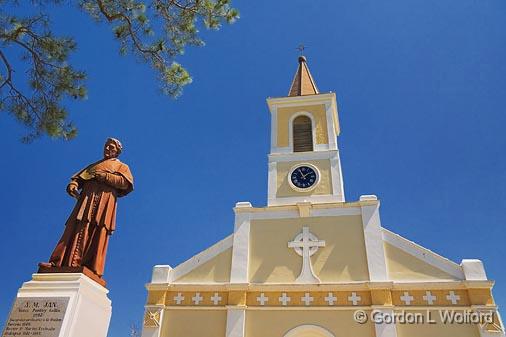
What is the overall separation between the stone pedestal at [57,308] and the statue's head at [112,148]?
1909mm

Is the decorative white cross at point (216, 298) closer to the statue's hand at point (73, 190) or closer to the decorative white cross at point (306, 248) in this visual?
the decorative white cross at point (306, 248)

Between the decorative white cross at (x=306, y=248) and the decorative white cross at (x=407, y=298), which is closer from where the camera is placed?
the decorative white cross at (x=407, y=298)

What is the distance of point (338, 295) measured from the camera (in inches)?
443

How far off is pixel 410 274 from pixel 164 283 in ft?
26.1

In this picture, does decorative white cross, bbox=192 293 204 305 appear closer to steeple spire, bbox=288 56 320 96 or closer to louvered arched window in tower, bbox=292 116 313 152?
louvered arched window in tower, bbox=292 116 313 152

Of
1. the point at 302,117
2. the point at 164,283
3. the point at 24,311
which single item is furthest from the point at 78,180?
the point at 302,117

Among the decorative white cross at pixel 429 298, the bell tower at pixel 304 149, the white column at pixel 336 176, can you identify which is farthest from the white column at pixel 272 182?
the decorative white cross at pixel 429 298

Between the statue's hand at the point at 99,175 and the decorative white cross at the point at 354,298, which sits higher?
the decorative white cross at the point at 354,298

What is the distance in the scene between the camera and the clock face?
47.5 feet

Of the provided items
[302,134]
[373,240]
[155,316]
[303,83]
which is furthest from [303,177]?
[155,316]

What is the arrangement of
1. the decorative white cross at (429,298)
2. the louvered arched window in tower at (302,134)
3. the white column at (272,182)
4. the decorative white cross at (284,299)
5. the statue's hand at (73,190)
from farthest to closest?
1. the louvered arched window in tower at (302,134)
2. the white column at (272,182)
3. the decorative white cross at (284,299)
4. the decorative white cross at (429,298)
5. the statue's hand at (73,190)

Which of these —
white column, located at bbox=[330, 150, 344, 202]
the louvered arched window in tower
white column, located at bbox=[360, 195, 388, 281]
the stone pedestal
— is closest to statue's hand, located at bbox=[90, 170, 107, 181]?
the stone pedestal

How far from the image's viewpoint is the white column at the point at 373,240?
1149 centimetres

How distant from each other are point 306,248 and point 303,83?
9.20m
